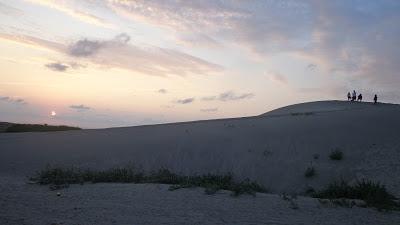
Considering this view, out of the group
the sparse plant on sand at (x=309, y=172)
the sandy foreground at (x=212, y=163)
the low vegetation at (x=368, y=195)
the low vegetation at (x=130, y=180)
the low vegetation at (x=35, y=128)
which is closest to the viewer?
the sandy foreground at (x=212, y=163)

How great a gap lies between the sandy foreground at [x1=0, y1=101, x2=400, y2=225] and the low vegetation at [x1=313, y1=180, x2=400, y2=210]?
434 millimetres

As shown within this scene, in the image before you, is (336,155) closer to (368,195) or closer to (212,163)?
(212,163)

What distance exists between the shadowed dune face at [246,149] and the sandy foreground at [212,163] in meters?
0.04

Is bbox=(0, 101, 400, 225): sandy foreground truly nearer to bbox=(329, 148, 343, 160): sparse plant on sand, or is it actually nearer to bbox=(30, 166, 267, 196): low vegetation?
bbox=(329, 148, 343, 160): sparse plant on sand

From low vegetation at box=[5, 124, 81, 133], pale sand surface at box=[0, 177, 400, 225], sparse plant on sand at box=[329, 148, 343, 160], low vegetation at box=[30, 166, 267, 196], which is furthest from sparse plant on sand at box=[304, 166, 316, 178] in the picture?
low vegetation at box=[5, 124, 81, 133]

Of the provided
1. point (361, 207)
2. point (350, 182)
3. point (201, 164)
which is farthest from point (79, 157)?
point (361, 207)

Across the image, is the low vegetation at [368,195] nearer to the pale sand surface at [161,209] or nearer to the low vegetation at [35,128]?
the pale sand surface at [161,209]

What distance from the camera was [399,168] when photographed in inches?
530

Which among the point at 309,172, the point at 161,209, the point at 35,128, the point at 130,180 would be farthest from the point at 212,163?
the point at 35,128

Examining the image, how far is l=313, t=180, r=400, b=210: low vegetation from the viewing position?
9.21m

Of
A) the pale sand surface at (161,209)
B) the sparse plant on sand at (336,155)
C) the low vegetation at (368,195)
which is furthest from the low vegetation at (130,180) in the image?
the sparse plant on sand at (336,155)

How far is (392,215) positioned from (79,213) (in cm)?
579

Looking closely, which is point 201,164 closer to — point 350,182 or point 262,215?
point 350,182

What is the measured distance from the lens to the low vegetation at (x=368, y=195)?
9211 mm
